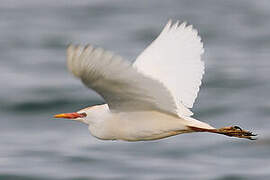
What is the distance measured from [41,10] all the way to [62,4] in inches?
23.3

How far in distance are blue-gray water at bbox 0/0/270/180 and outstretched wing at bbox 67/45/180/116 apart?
17.0 ft

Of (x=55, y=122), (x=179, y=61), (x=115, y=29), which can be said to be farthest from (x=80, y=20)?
(x=179, y=61)

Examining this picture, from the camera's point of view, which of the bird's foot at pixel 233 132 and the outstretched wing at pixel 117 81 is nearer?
the outstretched wing at pixel 117 81

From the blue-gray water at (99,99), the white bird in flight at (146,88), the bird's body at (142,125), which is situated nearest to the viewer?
the white bird in flight at (146,88)

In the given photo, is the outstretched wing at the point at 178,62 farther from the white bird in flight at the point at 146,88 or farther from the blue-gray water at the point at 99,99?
the blue-gray water at the point at 99,99

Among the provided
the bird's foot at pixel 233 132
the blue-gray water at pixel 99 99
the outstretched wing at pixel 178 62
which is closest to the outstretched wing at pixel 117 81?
the bird's foot at pixel 233 132

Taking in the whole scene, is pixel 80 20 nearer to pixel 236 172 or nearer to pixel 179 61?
pixel 236 172

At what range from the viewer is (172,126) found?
8008mm

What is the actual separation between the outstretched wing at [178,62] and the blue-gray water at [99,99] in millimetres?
4291

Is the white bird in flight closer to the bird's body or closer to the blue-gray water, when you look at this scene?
the bird's body

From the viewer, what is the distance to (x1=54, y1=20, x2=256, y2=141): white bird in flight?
7.09 meters

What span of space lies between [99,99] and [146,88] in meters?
9.16

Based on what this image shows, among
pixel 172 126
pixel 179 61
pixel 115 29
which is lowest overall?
pixel 172 126

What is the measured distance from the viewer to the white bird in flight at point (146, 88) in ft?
23.3
